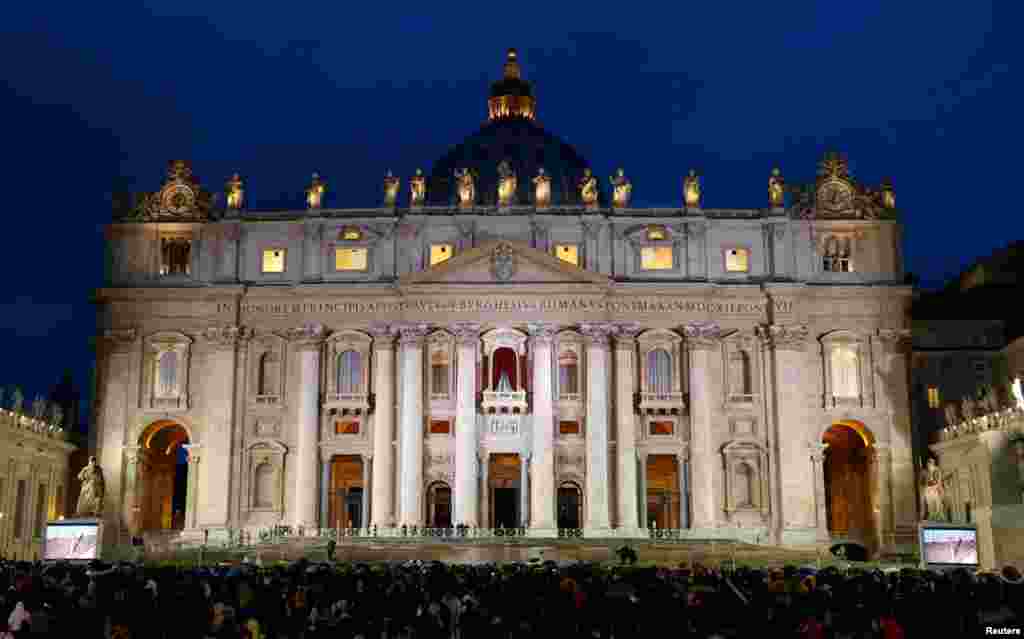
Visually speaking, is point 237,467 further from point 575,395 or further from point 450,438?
point 575,395

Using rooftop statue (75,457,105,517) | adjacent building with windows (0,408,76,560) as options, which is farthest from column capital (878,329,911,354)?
adjacent building with windows (0,408,76,560)

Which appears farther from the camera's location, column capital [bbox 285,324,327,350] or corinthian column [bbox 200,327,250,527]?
column capital [bbox 285,324,327,350]

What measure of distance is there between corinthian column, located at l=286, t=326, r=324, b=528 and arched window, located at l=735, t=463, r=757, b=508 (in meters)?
24.4

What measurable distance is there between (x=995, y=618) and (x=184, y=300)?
2408 inches

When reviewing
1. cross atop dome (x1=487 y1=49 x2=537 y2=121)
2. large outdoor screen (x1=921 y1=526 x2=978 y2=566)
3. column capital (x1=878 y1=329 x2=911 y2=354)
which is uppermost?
cross atop dome (x1=487 y1=49 x2=537 y2=121)

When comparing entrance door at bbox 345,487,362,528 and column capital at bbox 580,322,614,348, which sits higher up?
column capital at bbox 580,322,614,348

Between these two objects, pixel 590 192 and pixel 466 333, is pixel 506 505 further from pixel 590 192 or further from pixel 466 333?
pixel 590 192

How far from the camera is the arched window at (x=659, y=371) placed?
70.7m

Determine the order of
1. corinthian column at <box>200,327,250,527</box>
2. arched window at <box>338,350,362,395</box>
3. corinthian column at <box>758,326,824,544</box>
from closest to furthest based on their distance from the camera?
1. corinthian column at <box>758,326,824,544</box>
2. corinthian column at <box>200,327,250,527</box>
3. arched window at <box>338,350,362,395</box>

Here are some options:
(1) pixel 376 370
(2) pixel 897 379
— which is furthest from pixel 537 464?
(2) pixel 897 379

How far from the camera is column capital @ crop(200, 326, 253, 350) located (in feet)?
233

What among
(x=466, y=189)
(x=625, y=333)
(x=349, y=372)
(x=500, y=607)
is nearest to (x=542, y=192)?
(x=466, y=189)

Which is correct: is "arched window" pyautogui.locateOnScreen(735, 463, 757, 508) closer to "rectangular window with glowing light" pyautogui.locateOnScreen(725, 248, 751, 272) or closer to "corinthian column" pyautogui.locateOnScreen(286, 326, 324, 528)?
"rectangular window with glowing light" pyautogui.locateOnScreen(725, 248, 751, 272)

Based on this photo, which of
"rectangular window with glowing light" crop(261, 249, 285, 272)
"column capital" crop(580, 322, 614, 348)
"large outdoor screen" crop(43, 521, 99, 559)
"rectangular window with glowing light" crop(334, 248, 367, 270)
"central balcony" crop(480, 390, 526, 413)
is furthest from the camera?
"rectangular window with glowing light" crop(261, 249, 285, 272)
